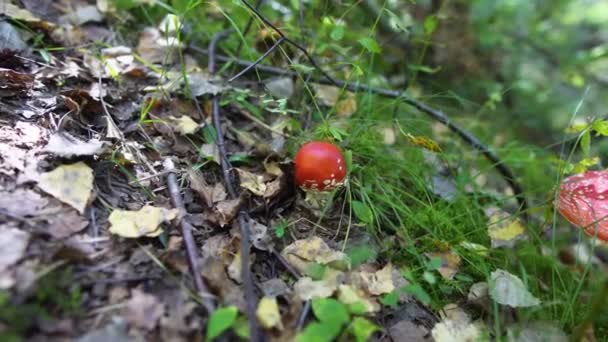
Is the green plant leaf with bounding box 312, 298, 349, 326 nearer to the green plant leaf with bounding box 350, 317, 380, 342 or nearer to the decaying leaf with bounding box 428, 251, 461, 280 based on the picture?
the green plant leaf with bounding box 350, 317, 380, 342

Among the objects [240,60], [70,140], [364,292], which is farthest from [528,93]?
[70,140]

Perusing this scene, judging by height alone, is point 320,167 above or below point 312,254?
above

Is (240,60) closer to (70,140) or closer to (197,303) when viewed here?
(70,140)

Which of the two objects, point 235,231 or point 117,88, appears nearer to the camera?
point 235,231

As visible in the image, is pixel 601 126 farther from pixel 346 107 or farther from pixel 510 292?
pixel 346 107

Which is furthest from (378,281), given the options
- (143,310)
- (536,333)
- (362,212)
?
(143,310)

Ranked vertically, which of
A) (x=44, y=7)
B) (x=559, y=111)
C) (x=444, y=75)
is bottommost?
(x=559, y=111)

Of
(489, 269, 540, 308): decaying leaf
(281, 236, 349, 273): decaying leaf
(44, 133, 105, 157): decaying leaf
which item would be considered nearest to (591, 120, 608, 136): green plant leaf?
(489, 269, 540, 308): decaying leaf
